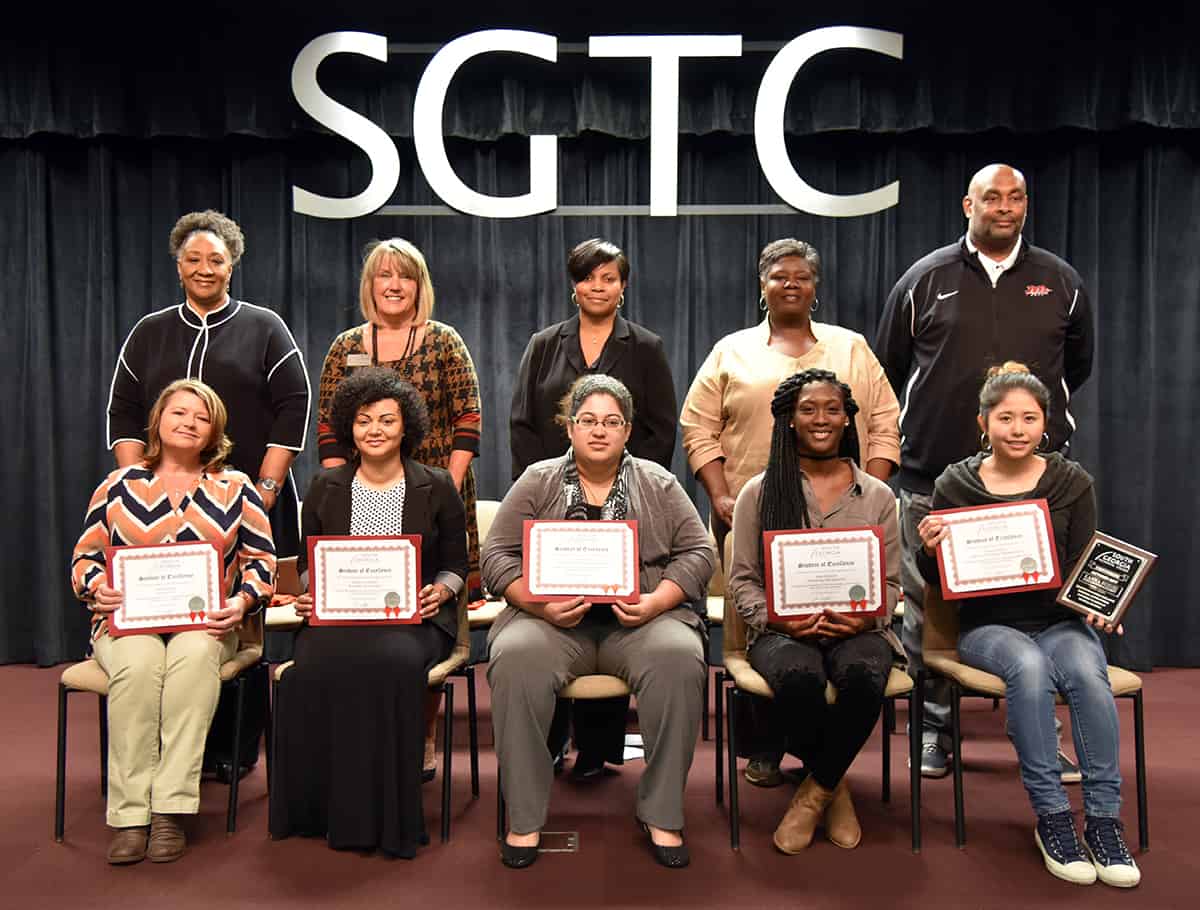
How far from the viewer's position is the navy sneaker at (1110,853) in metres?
2.90

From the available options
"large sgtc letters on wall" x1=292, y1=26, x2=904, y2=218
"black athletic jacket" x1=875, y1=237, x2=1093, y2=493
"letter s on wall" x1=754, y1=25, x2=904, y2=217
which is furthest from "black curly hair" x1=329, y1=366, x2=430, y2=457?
"letter s on wall" x1=754, y1=25, x2=904, y2=217

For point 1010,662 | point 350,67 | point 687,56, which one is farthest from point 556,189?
point 1010,662

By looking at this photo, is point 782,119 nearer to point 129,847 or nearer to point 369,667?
point 369,667

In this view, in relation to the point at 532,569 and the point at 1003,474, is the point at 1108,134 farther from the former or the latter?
the point at 532,569

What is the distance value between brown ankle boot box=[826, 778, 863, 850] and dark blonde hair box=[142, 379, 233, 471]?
2.23m

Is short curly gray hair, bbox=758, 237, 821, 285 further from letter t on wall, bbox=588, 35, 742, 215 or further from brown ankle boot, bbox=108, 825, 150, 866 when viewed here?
brown ankle boot, bbox=108, 825, 150, 866

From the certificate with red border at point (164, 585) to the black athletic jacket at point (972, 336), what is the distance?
2568 millimetres

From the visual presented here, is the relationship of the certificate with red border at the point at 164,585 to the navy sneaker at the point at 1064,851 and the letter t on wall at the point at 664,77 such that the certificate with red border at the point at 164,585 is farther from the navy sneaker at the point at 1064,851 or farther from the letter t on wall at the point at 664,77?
the letter t on wall at the point at 664,77

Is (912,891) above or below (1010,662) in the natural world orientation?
below

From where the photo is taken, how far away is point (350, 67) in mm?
5582

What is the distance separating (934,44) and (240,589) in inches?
172

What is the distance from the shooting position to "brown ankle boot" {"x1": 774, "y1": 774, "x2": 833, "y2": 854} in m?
3.15

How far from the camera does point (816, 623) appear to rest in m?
3.19

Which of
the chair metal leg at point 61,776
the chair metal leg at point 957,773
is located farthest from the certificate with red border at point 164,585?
the chair metal leg at point 957,773
